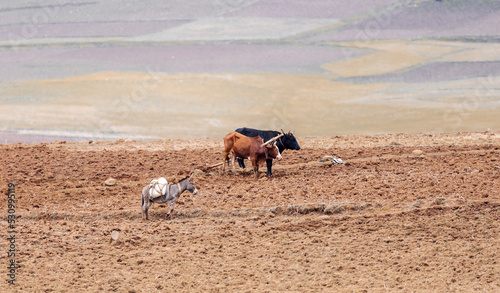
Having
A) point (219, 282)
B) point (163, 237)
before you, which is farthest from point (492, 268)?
point (163, 237)

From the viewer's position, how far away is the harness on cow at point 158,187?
15.5 metres

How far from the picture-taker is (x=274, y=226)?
15617 mm

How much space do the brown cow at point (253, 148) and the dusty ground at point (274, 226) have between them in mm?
557

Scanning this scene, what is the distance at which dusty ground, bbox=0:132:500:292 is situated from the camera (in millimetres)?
13225

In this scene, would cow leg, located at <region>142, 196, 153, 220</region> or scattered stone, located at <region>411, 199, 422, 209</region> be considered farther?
scattered stone, located at <region>411, 199, 422, 209</region>

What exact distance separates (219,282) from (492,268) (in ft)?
14.6

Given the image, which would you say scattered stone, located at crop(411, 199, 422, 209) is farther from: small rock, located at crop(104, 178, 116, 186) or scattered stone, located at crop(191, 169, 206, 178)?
small rock, located at crop(104, 178, 116, 186)

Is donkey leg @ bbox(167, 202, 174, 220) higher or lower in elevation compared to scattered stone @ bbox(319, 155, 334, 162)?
lower

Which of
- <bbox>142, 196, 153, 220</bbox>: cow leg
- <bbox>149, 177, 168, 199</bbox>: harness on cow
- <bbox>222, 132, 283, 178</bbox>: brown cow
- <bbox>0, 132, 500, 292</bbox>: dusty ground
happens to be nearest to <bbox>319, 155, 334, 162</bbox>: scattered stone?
<bbox>0, 132, 500, 292</bbox>: dusty ground

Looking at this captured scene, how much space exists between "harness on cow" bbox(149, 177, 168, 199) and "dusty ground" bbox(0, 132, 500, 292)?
0.68 meters

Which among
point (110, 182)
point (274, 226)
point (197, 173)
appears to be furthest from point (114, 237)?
point (197, 173)

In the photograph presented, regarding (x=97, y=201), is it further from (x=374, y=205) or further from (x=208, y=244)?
(x=374, y=205)

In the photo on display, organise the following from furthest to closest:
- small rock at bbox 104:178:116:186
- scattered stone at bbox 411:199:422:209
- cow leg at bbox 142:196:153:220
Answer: small rock at bbox 104:178:116:186, scattered stone at bbox 411:199:422:209, cow leg at bbox 142:196:153:220

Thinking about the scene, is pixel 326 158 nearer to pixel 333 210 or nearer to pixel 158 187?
pixel 333 210
